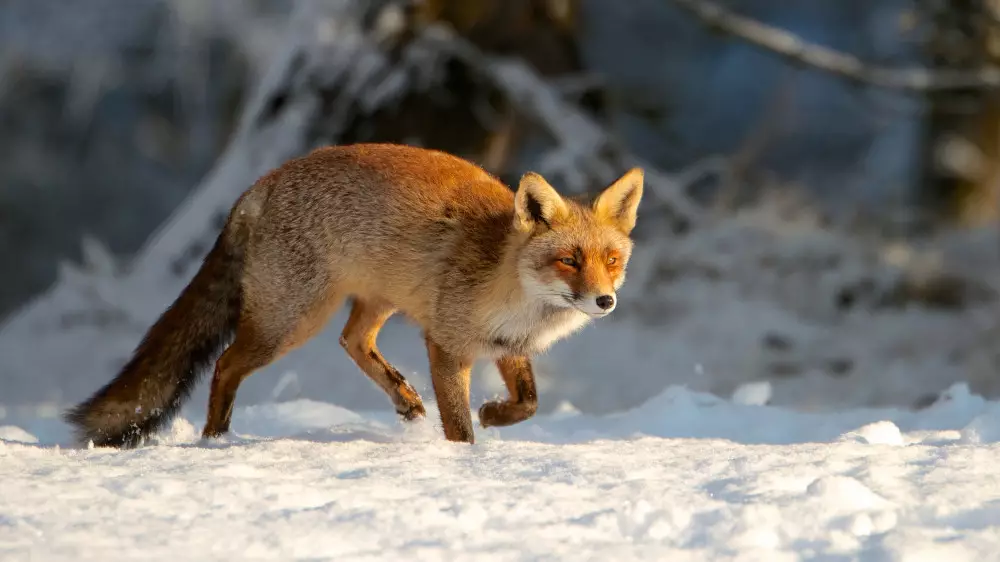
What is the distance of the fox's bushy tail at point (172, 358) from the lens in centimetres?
427

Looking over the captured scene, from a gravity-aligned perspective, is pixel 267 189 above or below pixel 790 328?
below

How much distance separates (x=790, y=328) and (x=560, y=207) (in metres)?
4.97

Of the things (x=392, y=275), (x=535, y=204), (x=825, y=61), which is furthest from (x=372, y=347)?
(x=825, y=61)

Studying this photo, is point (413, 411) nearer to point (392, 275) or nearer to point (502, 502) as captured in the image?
point (392, 275)

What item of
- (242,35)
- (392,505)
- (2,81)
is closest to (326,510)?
(392,505)

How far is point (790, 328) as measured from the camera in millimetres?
8773

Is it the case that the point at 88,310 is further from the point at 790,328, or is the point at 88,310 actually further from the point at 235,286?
the point at 790,328

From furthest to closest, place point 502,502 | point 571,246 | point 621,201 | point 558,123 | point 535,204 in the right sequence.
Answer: point 558,123
point 621,201
point 535,204
point 571,246
point 502,502

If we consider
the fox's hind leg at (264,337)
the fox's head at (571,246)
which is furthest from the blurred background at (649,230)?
the fox's head at (571,246)

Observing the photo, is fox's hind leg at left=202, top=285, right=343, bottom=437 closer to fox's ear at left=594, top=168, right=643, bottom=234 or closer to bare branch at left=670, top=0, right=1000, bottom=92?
fox's ear at left=594, top=168, right=643, bottom=234

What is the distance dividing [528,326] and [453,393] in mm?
390

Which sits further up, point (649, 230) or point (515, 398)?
point (649, 230)

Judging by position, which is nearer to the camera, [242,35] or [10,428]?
Answer: [10,428]

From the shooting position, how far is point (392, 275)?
4500 mm
